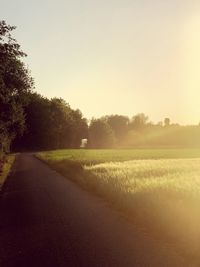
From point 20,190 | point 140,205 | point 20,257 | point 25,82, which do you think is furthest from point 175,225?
point 25,82

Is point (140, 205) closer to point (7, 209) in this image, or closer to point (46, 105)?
point (7, 209)

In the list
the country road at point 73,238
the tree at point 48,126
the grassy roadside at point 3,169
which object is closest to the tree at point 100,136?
the tree at point 48,126

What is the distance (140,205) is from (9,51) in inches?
861

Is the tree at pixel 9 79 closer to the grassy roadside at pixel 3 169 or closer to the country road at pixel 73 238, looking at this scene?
the grassy roadside at pixel 3 169

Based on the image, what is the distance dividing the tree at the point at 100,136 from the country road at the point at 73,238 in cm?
15133

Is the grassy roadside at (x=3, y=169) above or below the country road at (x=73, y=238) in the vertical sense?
above

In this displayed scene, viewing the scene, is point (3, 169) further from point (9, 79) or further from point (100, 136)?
point (100, 136)

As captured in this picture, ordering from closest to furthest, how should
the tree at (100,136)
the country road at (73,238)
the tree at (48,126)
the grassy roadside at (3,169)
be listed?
the country road at (73,238), the grassy roadside at (3,169), the tree at (48,126), the tree at (100,136)

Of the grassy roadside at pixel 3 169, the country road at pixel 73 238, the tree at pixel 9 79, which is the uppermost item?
the tree at pixel 9 79

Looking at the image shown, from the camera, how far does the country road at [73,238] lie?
352 inches

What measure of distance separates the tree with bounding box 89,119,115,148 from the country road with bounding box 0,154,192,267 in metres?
151

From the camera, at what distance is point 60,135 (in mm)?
141250

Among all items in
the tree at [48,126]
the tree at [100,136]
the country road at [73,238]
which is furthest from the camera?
the tree at [100,136]

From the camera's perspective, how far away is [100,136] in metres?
171
